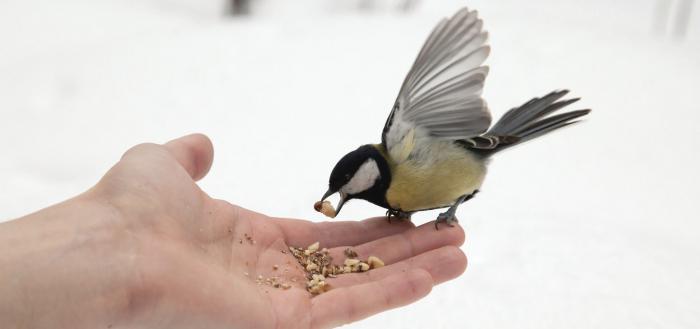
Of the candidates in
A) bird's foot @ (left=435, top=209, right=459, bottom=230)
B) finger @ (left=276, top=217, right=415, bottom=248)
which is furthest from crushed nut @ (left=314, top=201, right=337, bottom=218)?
bird's foot @ (left=435, top=209, right=459, bottom=230)

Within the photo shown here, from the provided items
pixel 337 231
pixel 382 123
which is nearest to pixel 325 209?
pixel 337 231

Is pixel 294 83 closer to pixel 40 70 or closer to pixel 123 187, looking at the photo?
pixel 40 70

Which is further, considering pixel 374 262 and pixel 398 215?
pixel 398 215

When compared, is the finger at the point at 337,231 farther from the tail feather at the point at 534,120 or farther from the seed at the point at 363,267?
the tail feather at the point at 534,120

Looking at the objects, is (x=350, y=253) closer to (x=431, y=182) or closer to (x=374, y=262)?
(x=374, y=262)

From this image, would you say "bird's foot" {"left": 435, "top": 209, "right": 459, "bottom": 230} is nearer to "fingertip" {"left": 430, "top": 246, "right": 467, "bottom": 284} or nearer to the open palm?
the open palm

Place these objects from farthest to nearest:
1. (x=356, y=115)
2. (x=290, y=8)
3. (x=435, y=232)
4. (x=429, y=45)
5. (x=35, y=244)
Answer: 1. (x=290, y=8)
2. (x=356, y=115)
3. (x=435, y=232)
4. (x=429, y=45)
5. (x=35, y=244)

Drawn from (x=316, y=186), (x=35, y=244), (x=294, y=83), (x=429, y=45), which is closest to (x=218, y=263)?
A: (x=35, y=244)
